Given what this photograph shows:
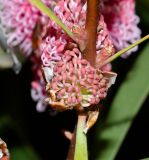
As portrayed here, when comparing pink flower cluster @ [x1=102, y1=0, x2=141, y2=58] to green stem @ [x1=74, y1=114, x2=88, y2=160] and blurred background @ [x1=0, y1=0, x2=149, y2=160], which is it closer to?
blurred background @ [x1=0, y1=0, x2=149, y2=160]

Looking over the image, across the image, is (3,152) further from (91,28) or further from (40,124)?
(40,124)

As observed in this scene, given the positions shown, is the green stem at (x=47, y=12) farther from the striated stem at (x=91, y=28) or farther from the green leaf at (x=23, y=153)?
the green leaf at (x=23, y=153)

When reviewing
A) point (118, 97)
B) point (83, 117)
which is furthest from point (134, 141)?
point (83, 117)

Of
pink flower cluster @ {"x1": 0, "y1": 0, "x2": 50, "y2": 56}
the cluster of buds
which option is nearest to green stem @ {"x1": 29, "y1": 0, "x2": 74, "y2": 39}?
the cluster of buds

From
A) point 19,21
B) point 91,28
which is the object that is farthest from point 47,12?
point 19,21

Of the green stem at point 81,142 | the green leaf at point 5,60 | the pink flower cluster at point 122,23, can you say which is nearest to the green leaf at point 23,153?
the green leaf at point 5,60

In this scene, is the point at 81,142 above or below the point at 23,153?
above

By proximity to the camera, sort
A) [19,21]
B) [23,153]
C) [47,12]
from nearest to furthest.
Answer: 1. [47,12]
2. [19,21]
3. [23,153]
